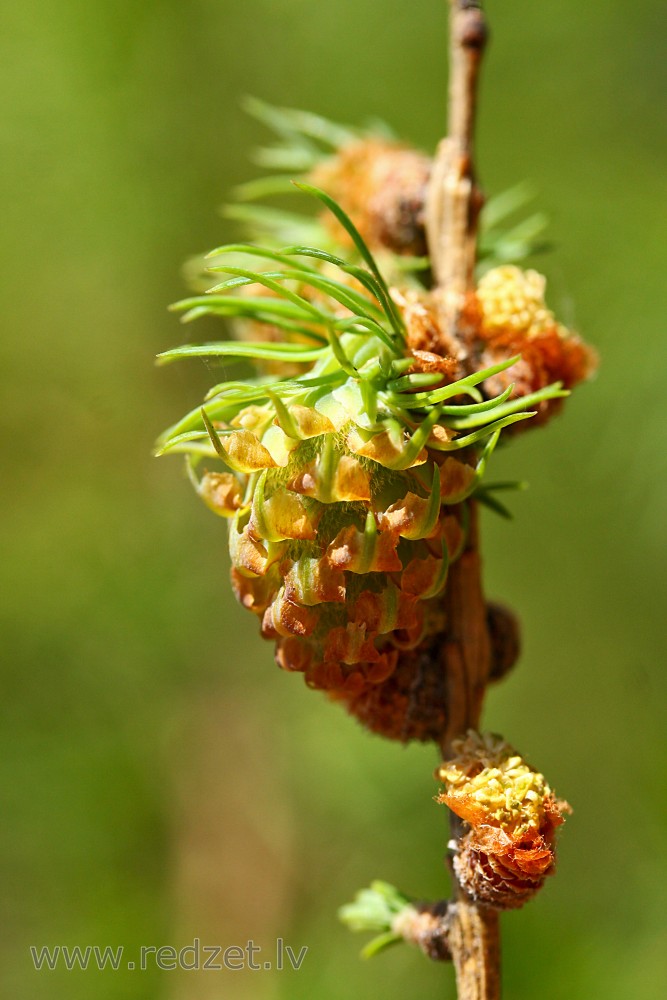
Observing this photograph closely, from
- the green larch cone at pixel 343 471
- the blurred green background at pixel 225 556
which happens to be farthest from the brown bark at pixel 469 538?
the blurred green background at pixel 225 556

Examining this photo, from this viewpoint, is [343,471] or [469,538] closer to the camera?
[343,471]

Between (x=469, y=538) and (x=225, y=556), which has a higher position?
(x=225, y=556)

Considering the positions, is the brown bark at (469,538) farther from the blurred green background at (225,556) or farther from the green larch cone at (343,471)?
the blurred green background at (225,556)

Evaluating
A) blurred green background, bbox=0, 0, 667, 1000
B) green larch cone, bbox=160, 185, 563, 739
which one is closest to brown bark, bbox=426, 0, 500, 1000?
green larch cone, bbox=160, 185, 563, 739

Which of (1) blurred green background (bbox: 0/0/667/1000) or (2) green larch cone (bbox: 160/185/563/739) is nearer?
(2) green larch cone (bbox: 160/185/563/739)

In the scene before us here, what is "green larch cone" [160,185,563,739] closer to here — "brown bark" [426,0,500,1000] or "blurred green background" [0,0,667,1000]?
"brown bark" [426,0,500,1000]

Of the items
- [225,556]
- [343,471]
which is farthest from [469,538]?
[225,556]

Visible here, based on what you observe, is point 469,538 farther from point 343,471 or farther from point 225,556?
point 225,556

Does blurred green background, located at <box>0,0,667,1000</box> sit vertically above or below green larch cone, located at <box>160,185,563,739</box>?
above
